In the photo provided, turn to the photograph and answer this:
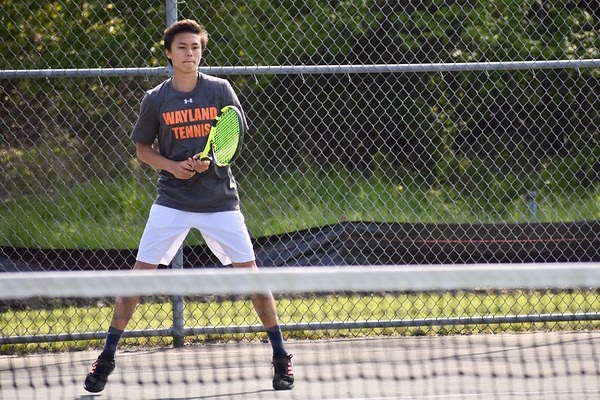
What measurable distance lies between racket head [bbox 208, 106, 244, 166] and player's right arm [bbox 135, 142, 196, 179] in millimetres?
131

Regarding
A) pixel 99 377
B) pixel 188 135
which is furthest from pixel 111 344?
pixel 188 135

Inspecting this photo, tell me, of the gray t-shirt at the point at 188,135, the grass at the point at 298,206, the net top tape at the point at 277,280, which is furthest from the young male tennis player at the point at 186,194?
the grass at the point at 298,206

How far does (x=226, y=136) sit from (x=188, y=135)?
21 cm

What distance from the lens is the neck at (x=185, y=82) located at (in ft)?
17.2

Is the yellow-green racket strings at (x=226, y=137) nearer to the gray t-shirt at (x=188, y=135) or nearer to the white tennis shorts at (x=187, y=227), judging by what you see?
the gray t-shirt at (x=188, y=135)

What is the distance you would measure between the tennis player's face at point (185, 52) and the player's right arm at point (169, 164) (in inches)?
16.4

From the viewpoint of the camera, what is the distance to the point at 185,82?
17.2ft

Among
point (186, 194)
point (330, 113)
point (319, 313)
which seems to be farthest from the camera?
point (330, 113)

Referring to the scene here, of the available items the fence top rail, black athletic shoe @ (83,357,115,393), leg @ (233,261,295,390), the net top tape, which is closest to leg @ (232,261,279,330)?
leg @ (233,261,295,390)

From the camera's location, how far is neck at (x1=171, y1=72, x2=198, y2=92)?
5227mm

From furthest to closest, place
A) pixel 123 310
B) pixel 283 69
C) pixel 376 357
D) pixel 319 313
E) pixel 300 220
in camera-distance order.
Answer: pixel 300 220 < pixel 319 313 < pixel 283 69 < pixel 376 357 < pixel 123 310

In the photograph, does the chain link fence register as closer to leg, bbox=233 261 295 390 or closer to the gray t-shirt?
the gray t-shirt

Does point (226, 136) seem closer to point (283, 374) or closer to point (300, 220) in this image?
point (283, 374)

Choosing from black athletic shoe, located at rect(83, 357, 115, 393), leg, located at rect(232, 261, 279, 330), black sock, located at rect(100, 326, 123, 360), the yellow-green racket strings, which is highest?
the yellow-green racket strings
